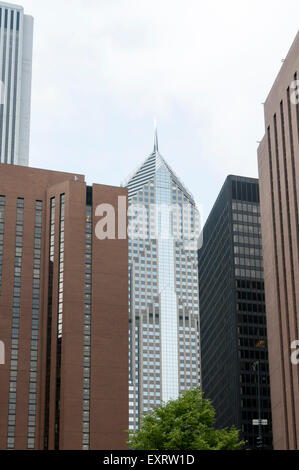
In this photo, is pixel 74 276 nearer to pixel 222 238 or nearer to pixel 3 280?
pixel 3 280

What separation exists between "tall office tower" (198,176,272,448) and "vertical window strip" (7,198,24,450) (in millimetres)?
62414

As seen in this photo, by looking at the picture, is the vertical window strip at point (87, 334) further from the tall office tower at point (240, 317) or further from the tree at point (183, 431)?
the tree at point (183, 431)

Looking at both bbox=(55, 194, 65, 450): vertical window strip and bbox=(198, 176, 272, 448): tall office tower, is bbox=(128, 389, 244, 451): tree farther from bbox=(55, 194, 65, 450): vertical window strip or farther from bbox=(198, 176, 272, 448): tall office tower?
bbox=(198, 176, 272, 448): tall office tower

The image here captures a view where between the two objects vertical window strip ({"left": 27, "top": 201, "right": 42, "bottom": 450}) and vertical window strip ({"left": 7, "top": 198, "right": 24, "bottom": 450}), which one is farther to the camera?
vertical window strip ({"left": 27, "top": 201, "right": 42, "bottom": 450})

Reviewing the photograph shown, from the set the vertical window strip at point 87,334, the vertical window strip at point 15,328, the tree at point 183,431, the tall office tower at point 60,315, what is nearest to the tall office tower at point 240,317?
the tall office tower at point 60,315

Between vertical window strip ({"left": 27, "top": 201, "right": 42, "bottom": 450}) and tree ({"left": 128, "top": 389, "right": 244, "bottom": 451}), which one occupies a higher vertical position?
vertical window strip ({"left": 27, "top": 201, "right": 42, "bottom": 450})

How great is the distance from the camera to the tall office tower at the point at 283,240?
98.1 metres

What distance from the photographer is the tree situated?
5741 centimetres

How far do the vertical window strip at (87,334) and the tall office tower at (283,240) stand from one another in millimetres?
31888

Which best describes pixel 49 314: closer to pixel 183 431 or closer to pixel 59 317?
pixel 59 317

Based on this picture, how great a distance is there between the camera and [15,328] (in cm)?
12862

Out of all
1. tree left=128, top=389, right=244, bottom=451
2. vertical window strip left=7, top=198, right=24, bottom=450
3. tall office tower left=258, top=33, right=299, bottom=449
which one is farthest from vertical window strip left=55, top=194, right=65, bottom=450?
tree left=128, top=389, right=244, bottom=451

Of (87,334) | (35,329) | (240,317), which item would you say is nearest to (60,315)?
(35,329)

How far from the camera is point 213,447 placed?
5884 cm
